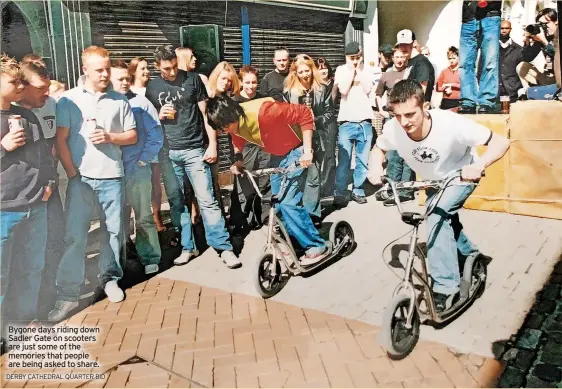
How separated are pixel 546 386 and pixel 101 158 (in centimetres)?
331

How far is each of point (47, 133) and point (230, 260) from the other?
1.73 m

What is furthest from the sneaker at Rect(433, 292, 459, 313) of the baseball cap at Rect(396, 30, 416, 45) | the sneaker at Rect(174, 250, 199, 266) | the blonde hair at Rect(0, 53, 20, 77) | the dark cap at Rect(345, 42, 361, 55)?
the blonde hair at Rect(0, 53, 20, 77)

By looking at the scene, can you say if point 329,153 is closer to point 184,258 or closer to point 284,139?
point 284,139

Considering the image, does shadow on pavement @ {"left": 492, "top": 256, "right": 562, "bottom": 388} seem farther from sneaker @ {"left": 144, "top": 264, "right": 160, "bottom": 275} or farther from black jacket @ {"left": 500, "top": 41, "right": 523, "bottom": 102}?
sneaker @ {"left": 144, "top": 264, "right": 160, "bottom": 275}

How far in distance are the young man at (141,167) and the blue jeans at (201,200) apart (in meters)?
0.23

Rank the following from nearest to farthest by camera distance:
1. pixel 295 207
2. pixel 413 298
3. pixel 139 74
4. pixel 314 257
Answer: pixel 413 298
pixel 139 74
pixel 295 207
pixel 314 257

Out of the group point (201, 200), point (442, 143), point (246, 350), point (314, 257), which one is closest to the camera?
point (246, 350)

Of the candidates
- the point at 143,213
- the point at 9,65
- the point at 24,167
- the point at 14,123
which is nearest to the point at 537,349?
the point at 143,213

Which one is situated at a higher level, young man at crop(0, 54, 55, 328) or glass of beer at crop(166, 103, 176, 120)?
glass of beer at crop(166, 103, 176, 120)

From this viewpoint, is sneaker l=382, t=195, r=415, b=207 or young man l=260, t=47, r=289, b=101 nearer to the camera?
sneaker l=382, t=195, r=415, b=207

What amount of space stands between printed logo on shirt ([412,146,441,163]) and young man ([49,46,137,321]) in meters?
2.16

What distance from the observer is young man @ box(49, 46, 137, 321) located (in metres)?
3.86

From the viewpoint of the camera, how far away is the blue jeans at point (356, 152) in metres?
4.43

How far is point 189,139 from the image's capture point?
4395mm
